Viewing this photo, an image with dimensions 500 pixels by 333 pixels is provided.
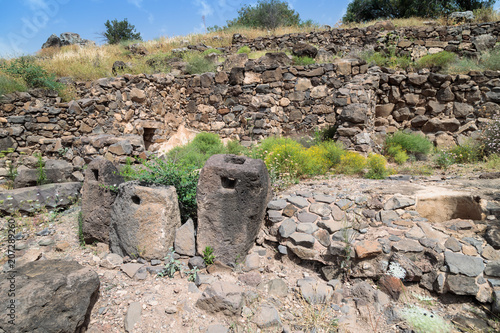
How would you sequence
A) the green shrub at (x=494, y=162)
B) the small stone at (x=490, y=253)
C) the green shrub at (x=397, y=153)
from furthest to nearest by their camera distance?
the green shrub at (x=397, y=153) → the green shrub at (x=494, y=162) → the small stone at (x=490, y=253)

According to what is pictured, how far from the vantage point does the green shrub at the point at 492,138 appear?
602 centimetres

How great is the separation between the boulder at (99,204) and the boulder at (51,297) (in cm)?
99

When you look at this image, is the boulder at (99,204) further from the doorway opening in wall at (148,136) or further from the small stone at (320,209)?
the doorway opening in wall at (148,136)

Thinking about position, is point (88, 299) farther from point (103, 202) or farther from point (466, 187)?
point (466, 187)

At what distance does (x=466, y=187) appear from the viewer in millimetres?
3779

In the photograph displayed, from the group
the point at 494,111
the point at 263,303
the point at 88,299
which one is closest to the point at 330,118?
the point at 494,111

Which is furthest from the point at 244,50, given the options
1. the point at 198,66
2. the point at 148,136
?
the point at 148,136

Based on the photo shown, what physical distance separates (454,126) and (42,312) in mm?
9609

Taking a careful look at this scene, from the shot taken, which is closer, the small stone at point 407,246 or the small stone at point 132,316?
the small stone at point 132,316

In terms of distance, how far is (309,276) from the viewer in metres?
3.14

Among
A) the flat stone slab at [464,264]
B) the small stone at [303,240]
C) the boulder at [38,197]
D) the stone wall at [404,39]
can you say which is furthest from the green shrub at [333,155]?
the stone wall at [404,39]

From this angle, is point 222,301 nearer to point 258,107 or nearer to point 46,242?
point 46,242

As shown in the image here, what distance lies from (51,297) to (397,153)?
723 centimetres

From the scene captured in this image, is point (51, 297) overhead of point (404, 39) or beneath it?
beneath
